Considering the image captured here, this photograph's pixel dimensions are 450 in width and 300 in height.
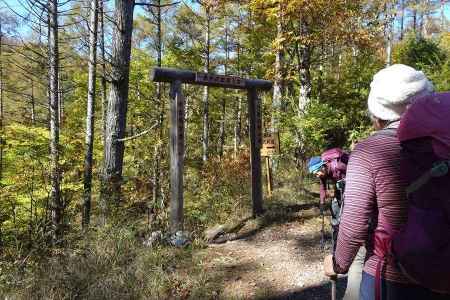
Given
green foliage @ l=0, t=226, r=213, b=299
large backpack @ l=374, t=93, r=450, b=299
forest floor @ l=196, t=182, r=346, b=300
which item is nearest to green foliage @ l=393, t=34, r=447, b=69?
forest floor @ l=196, t=182, r=346, b=300

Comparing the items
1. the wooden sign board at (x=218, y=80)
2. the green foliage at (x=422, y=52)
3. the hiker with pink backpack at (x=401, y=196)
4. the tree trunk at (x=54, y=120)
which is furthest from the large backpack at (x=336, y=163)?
the green foliage at (x=422, y=52)

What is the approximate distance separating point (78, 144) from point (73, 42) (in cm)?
303

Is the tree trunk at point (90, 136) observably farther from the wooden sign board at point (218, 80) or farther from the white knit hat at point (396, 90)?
the white knit hat at point (396, 90)

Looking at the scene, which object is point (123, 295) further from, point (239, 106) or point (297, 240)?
point (239, 106)

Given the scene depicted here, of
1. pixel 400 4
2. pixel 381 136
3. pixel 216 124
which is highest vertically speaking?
pixel 400 4

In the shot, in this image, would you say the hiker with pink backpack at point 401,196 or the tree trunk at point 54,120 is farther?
the tree trunk at point 54,120

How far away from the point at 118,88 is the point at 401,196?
19.5 feet

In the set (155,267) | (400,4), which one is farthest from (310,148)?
(400,4)

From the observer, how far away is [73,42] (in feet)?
31.1

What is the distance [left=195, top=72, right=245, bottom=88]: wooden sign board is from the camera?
6.18 m

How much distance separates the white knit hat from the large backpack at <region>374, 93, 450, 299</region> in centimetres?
32

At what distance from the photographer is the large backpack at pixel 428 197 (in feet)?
4.37

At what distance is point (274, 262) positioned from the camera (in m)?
5.42

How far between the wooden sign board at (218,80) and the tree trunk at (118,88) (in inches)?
60.3
